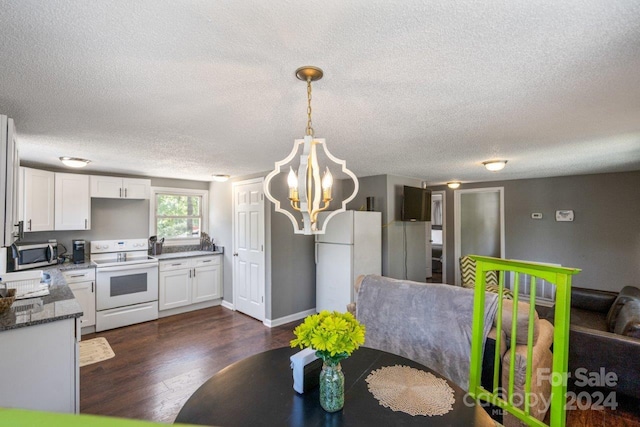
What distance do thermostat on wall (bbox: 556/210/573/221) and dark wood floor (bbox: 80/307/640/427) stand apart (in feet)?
10.2

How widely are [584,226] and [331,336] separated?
5.47m

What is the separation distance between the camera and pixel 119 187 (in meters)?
4.45

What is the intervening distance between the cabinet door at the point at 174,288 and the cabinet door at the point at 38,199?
1.56m

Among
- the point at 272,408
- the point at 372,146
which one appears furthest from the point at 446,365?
the point at 372,146

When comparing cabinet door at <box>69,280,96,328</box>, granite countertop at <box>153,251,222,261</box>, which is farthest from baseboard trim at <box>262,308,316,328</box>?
cabinet door at <box>69,280,96,328</box>

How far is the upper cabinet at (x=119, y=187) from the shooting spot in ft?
14.0

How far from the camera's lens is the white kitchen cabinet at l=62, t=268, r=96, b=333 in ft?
12.3

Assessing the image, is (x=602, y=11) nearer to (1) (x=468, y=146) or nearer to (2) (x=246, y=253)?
(1) (x=468, y=146)

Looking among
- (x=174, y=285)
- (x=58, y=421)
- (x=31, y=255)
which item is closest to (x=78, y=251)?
(x=31, y=255)

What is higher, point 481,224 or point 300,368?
point 481,224

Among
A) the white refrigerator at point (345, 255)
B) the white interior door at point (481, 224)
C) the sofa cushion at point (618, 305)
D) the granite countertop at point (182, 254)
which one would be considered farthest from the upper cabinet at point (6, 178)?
the white interior door at point (481, 224)

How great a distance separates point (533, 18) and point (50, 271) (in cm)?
471

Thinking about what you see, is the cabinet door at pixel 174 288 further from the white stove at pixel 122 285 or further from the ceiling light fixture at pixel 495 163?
the ceiling light fixture at pixel 495 163

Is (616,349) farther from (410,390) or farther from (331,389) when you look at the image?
(331,389)
